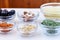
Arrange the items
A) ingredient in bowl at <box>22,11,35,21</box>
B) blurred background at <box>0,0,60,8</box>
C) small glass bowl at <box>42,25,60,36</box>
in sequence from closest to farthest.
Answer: small glass bowl at <box>42,25,60,36</box> → ingredient in bowl at <box>22,11,35,21</box> → blurred background at <box>0,0,60,8</box>

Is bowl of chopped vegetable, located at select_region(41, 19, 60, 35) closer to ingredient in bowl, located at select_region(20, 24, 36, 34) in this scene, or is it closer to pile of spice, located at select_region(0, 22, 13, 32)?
ingredient in bowl, located at select_region(20, 24, 36, 34)

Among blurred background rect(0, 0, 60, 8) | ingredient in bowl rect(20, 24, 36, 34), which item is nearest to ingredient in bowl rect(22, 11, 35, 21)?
ingredient in bowl rect(20, 24, 36, 34)

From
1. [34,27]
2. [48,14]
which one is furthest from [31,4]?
[34,27]

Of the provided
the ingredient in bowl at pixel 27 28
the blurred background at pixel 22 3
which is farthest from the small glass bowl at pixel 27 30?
the blurred background at pixel 22 3

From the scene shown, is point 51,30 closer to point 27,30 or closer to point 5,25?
point 27,30

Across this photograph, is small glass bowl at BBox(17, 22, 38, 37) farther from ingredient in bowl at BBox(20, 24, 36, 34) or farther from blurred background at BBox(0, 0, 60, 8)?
blurred background at BBox(0, 0, 60, 8)

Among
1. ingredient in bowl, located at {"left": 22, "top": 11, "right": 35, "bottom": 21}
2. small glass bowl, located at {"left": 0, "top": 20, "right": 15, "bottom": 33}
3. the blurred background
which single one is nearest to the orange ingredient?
small glass bowl, located at {"left": 0, "top": 20, "right": 15, "bottom": 33}

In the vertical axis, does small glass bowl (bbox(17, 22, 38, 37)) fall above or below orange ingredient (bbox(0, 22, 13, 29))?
below

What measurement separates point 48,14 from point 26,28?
11.2 inches

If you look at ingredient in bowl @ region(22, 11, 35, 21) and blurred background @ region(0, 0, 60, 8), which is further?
blurred background @ region(0, 0, 60, 8)

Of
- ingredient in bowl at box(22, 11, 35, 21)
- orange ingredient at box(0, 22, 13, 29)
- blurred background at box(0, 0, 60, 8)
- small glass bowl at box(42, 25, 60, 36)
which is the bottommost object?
small glass bowl at box(42, 25, 60, 36)

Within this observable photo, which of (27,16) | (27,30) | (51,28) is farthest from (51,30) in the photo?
(27,16)

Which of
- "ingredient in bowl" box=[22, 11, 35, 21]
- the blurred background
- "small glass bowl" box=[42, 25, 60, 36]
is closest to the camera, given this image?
"small glass bowl" box=[42, 25, 60, 36]

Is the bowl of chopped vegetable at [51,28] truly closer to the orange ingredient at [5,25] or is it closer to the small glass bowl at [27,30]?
the small glass bowl at [27,30]
